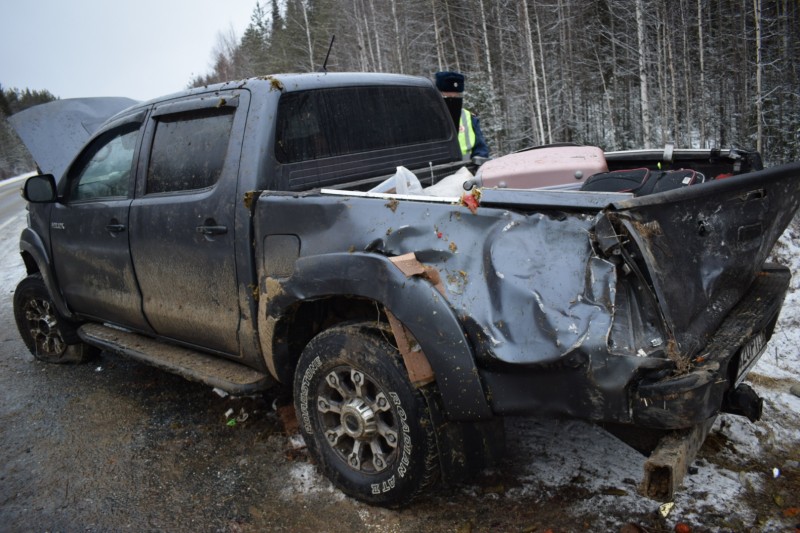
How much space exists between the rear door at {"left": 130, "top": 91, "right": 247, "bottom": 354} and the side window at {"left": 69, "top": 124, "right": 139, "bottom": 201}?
242mm

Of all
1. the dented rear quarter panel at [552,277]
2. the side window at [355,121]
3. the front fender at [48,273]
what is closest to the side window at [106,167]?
the front fender at [48,273]

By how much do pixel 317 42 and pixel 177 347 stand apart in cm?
3315

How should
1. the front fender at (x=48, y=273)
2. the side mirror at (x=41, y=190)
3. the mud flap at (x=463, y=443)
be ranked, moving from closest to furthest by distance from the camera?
the mud flap at (x=463, y=443), the side mirror at (x=41, y=190), the front fender at (x=48, y=273)

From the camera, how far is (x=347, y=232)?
260cm

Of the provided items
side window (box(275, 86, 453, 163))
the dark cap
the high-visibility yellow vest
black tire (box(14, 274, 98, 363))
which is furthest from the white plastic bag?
black tire (box(14, 274, 98, 363))

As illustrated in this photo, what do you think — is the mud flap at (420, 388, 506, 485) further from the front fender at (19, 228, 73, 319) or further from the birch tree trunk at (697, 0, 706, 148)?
the birch tree trunk at (697, 0, 706, 148)

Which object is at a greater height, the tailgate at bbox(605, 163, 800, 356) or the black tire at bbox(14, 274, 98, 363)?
the tailgate at bbox(605, 163, 800, 356)

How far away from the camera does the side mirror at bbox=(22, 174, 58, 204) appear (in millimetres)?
4184

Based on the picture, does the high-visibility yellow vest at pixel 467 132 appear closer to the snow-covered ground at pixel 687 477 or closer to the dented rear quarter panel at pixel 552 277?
the snow-covered ground at pixel 687 477

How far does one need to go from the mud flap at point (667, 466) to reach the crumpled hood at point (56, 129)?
7.45 metres

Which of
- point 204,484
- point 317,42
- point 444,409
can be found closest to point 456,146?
point 444,409

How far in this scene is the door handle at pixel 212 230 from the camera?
3.11 m

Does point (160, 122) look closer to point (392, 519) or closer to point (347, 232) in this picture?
point (347, 232)

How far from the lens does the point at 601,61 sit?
24.5 meters
